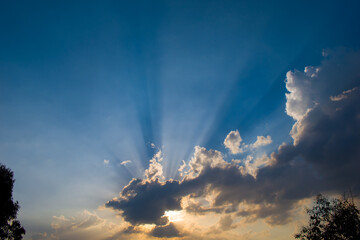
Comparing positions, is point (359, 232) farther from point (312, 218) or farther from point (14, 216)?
point (14, 216)

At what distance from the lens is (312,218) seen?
5141 cm

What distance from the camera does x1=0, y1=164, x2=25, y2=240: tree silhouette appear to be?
37.8m

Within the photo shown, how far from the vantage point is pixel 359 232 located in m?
44.0

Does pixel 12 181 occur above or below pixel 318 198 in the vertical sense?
below

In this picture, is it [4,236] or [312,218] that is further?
[312,218]

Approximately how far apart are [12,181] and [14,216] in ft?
24.3

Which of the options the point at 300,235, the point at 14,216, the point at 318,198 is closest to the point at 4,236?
the point at 14,216

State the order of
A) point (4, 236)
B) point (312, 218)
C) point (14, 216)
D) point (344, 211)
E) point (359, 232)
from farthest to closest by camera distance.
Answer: point (312, 218)
point (344, 211)
point (359, 232)
point (14, 216)
point (4, 236)

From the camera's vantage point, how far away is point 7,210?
3894 cm

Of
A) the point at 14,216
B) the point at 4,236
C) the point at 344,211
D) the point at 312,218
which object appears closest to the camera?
the point at 4,236

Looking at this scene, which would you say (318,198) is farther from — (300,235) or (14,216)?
(14,216)

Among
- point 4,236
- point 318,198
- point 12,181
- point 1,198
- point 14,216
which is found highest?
A: point 318,198

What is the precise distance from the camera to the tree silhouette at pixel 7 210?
37.8 metres

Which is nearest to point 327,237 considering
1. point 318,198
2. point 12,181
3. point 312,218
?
point 312,218
